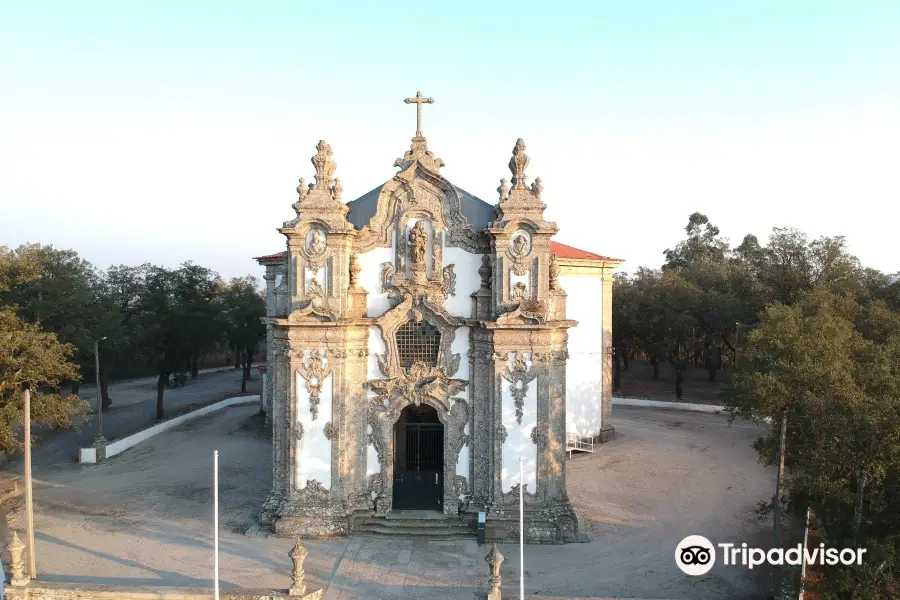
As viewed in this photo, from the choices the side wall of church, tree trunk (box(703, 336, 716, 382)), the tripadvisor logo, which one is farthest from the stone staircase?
tree trunk (box(703, 336, 716, 382))

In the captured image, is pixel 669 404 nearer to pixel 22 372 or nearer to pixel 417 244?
pixel 417 244

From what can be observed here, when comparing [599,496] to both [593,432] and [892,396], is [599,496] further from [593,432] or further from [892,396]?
[892,396]

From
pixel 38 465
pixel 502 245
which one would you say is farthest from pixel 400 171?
pixel 38 465

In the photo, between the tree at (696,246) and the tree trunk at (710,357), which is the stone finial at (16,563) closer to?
the tree trunk at (710,357)

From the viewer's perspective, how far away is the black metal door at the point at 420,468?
1862 cm

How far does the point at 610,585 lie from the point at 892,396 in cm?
761

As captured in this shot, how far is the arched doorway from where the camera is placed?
18641 millimetres

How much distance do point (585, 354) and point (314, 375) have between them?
50.2 feet

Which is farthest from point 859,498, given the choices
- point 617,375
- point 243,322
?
point 243,322

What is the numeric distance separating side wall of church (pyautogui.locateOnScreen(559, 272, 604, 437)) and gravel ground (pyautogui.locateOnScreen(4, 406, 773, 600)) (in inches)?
71.0

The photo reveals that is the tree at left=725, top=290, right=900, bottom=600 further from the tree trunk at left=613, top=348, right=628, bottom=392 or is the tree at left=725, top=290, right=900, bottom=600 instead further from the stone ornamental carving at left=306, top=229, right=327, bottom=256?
the tree trunk at left=613, top=348, right=628, bottom=392

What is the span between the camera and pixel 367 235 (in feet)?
60.1

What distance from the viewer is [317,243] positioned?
18.0m

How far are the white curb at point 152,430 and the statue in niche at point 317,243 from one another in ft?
52.9
